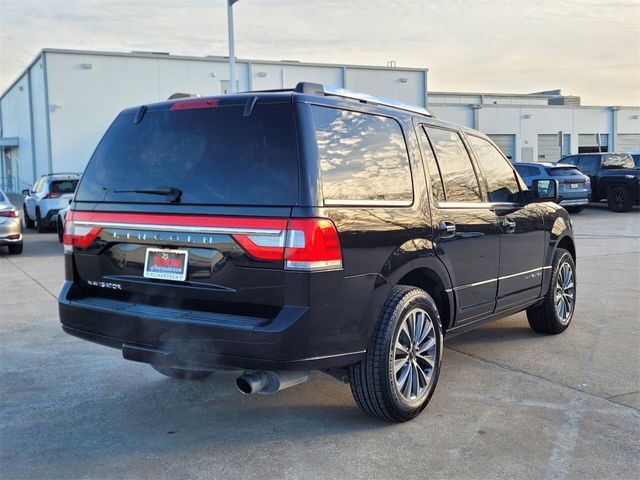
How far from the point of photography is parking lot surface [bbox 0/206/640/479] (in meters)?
3.71

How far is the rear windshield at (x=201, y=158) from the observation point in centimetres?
368

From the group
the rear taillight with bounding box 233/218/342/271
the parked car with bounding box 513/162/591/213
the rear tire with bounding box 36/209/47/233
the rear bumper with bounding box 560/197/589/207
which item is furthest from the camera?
the parked car with bounding box 513/162/591/213

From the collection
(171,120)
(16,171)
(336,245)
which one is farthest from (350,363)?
(16,171)

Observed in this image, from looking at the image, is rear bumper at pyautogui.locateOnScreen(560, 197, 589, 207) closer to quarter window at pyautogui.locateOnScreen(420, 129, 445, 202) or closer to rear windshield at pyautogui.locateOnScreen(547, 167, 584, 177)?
rear windshield at pyautogui.locateOnScreen(547, 167, 584, 177)

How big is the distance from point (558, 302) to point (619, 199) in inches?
690

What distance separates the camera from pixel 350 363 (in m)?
3.84

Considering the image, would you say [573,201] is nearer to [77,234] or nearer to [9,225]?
[9,225]

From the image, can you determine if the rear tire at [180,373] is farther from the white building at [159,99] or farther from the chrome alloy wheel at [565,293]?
the white building at [159,99]

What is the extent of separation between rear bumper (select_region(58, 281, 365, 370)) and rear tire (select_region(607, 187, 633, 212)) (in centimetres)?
2059

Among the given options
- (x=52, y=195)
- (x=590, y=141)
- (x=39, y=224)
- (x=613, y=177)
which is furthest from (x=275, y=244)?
(x=590, y=141)

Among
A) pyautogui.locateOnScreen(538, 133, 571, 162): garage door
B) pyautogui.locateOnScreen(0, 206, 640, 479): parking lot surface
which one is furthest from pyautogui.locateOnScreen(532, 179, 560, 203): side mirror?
pyautogui.locateOnScreen(538, 133, 571, 162): garage door

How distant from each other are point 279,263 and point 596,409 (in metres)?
2.46

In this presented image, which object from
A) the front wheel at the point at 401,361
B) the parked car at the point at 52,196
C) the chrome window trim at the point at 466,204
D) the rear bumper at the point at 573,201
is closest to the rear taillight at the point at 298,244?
the front wheel at the point at 401,361

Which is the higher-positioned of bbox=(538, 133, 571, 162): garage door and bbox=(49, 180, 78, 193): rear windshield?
bbox=(538, 133, 571, 162): garage door
